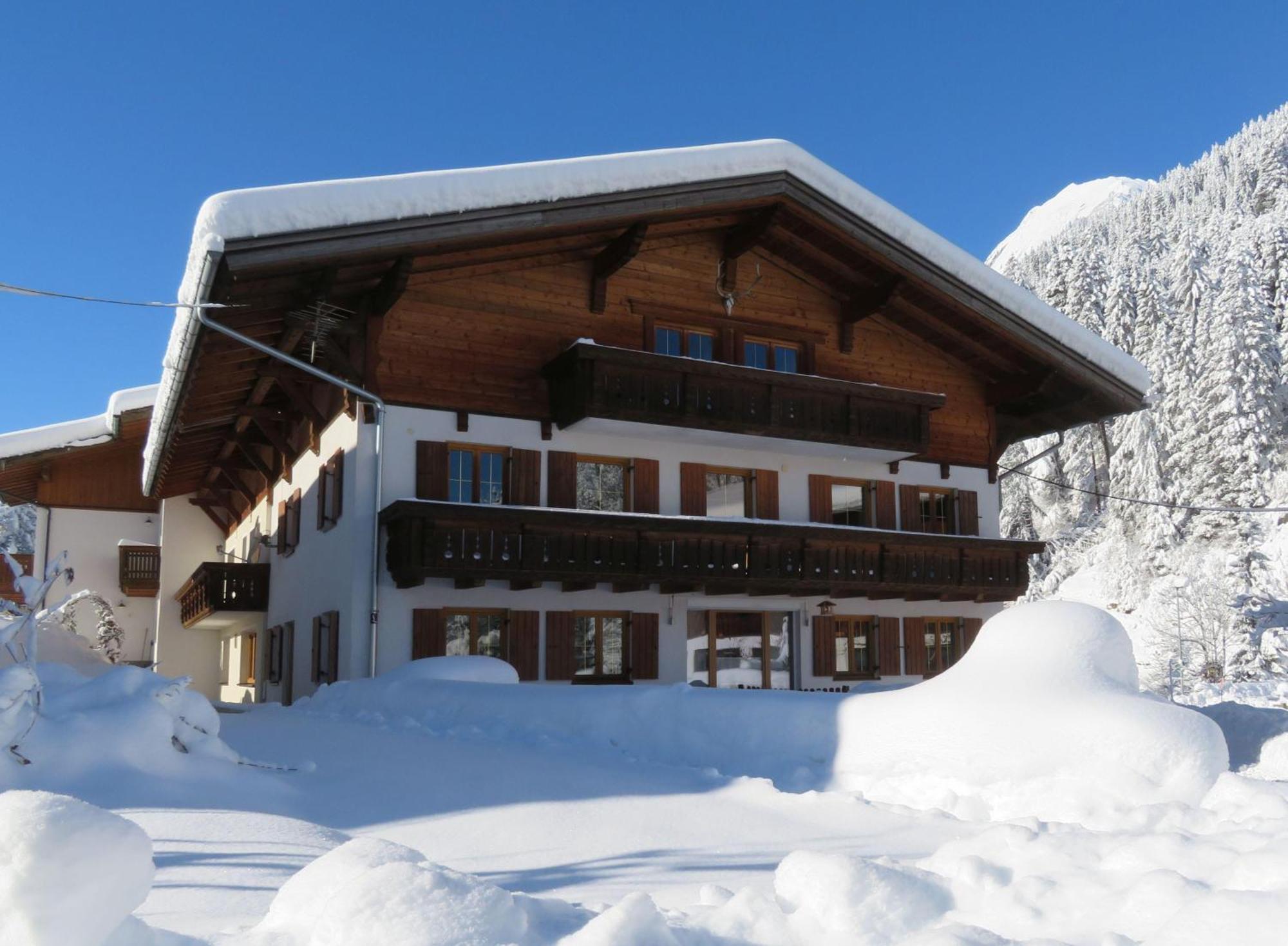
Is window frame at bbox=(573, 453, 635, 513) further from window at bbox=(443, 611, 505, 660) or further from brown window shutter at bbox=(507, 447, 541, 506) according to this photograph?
window at bbox=(443, 611, 505, 660)

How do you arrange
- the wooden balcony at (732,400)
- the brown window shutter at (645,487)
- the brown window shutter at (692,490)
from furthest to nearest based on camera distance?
the brown window shutter at (692,490)
the brown window shutter at (645,487)
the wooden balcony at (732,400)

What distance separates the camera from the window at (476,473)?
1822cm

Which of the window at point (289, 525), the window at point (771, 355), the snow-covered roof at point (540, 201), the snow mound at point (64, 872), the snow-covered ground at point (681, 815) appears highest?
the snow-covered roof at point (540, 201)

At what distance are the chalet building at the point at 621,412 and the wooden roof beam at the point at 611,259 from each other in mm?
59

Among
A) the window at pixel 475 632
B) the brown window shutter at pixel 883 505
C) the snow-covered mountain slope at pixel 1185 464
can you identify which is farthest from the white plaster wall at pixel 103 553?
the snow-covered mountain slope at pixel 1185 464

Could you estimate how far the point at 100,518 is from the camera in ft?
102

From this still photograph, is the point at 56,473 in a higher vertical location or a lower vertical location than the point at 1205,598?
higher

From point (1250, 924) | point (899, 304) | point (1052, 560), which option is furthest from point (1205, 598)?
point (1250, 924)

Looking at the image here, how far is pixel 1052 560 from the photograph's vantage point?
54.0 m

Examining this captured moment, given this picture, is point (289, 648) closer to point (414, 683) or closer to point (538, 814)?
point (414, 683)

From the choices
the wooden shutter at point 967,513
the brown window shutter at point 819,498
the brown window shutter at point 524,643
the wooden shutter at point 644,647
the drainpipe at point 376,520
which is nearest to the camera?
the drainpipe at point 376,520

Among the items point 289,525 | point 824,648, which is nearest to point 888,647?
point 824,648

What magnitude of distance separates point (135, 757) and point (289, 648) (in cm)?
1477

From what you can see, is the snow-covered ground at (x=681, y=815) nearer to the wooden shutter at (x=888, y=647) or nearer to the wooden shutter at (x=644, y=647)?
the wooden shutter at (x=644, y=647)
